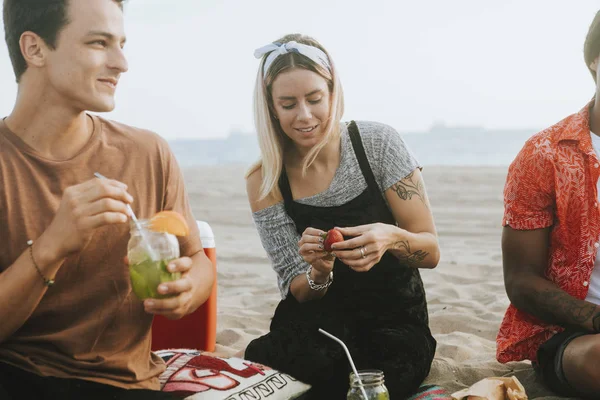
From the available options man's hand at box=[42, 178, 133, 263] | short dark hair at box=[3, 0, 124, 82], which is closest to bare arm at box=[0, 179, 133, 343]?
man's hand at box=[42, 178, 133, 263]

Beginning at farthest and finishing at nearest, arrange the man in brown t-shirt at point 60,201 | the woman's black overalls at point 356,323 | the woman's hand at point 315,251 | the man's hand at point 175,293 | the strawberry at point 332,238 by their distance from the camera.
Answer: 1. the woman's black overalls at point 356,323
2. the woman's hand at point 315,251
3. the strawberry at point 332,238
4. the man in brown t-shirt at point 60,201
5. the man's hand at point 175,293

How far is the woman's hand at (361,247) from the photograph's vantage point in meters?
3.21

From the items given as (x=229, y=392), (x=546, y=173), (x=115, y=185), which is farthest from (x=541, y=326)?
(x=115, y=185)

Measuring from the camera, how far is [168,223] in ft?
7.91

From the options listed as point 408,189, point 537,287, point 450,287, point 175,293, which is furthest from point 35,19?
point 450,287

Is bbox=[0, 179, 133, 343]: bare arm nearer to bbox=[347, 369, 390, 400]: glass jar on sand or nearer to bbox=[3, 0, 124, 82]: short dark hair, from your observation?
bbox=[3, 0, 124, 82]: short dark hair

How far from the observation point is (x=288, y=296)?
12.7 ft

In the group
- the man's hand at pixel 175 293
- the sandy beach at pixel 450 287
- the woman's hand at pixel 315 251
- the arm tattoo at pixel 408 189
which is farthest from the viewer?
the sandy beach at pixel 450 287

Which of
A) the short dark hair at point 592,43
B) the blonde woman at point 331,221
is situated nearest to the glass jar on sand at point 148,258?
the blonde woman at point 331,221

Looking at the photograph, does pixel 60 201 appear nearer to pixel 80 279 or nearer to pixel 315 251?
pixel 80 279

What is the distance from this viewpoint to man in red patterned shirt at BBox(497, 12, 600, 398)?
3486mm

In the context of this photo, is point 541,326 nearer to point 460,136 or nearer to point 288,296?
point 288,296

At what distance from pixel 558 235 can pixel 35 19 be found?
248cm

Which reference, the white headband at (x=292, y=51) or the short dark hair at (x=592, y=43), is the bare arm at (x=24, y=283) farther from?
the short dark hair at (x=592, y=43)
